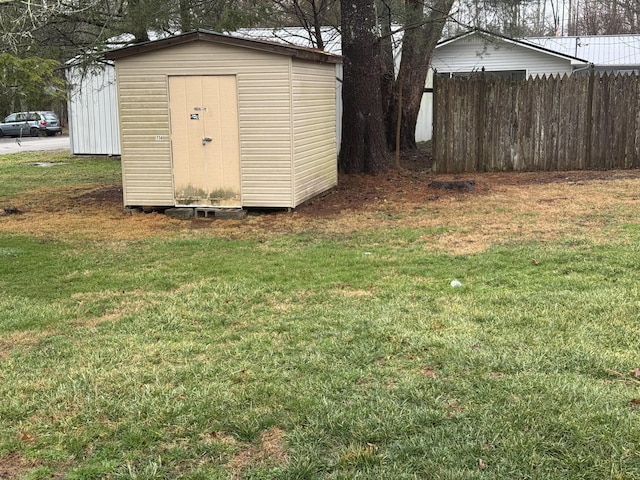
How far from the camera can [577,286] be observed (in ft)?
17.1

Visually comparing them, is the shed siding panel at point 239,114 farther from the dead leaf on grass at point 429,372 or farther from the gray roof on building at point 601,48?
the gray roof on building at point 601,48

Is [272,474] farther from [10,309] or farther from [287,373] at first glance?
[10,309]

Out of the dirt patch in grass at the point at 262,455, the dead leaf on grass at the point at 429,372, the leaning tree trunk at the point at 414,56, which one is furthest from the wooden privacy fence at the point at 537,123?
the dirt patch in grass at the point at 262,455

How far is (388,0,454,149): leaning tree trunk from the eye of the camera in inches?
460

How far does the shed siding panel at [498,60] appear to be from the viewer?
20.6 m

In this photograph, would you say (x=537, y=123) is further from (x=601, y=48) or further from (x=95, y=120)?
(x=601, y=48)

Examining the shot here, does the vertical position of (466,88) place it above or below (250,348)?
above

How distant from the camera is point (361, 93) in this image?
11.5 metres

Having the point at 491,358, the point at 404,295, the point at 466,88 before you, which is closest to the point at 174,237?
the point at 404,295

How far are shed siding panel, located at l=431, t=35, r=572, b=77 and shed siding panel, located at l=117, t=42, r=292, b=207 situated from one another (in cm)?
1302

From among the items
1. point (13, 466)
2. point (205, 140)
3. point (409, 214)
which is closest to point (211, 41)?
point (205, 140)

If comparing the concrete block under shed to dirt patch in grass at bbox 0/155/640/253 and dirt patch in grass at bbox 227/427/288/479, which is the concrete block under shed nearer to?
dirt patch in grass at bbox 0/155/640/253

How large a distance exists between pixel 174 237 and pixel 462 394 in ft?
17.2

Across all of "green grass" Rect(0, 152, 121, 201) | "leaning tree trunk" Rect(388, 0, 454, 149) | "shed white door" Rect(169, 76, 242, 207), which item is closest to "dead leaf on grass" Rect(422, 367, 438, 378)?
"shed white door" Rect(169, 76, 242, 207)
